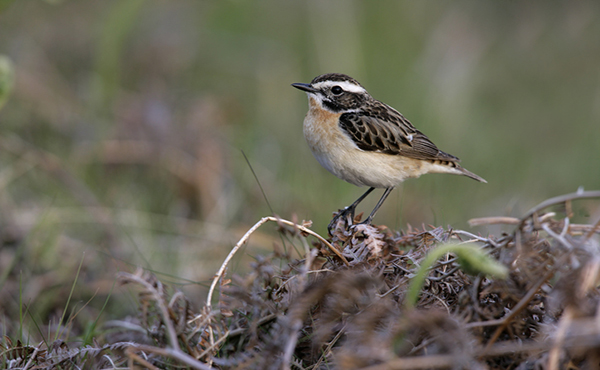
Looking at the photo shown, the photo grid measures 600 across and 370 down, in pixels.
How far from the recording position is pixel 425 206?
27.4 ft

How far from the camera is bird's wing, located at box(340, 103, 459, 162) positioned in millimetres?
6016

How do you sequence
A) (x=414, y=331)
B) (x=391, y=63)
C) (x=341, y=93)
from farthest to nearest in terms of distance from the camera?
(x=391, y=63)
(x=341, y=93)
(x=414, y=331)

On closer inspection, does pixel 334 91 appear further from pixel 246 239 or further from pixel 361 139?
pixel 246 239

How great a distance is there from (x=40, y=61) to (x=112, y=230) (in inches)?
211

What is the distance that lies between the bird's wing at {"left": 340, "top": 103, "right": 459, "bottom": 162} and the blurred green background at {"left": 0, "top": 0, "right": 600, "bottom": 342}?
0.93 m

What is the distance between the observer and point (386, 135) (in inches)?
243

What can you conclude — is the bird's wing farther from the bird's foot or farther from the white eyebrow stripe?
the bird's foot

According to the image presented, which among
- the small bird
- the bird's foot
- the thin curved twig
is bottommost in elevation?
the bird's foot

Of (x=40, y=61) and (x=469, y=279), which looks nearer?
(x=469, y=279)

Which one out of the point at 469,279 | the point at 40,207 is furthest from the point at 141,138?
the point at 469,279

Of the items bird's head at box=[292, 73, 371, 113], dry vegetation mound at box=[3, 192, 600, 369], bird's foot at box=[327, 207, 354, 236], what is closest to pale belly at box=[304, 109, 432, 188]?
bird's head at box=[292, 73, 371, 113]

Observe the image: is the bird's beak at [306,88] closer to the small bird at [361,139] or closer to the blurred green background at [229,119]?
the small bird at [361,139]

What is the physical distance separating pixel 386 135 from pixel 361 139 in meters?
0.34

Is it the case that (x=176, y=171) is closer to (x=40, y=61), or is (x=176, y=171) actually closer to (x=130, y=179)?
(x=130, y=179)
